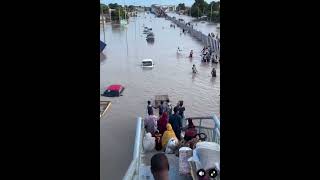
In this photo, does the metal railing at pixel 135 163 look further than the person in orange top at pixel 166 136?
No

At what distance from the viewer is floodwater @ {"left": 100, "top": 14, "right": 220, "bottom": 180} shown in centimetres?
489

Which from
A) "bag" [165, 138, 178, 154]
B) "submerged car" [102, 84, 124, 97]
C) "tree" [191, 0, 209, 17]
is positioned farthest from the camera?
"tree" [191, 0, 209, 17]

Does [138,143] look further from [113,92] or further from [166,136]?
[113,92]

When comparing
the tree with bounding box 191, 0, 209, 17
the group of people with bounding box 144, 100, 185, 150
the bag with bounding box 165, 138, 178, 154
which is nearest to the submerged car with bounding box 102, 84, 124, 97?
the group of people with bounding box 144, 100, 185, 150

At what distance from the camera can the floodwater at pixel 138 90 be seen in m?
4.89

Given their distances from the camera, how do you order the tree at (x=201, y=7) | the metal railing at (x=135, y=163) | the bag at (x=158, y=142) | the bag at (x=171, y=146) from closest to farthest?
the metal railing at (x=135, y=163)
the bag at (x=171, y=146)
the bag at (x=158, y=142)
the tree at (x=201, y=7)

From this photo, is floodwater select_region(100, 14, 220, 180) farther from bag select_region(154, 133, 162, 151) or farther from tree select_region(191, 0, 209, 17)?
tree select_region(191, 0, 209, 17)

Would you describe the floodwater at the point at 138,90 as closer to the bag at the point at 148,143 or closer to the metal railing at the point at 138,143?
the metal railing at the point at 138,143

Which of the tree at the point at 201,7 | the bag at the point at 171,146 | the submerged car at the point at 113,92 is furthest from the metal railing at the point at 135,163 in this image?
the tree at the point at 201,7

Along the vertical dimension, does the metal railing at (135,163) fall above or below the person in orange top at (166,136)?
below
